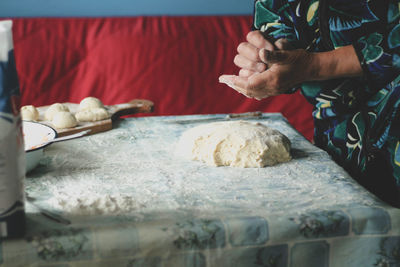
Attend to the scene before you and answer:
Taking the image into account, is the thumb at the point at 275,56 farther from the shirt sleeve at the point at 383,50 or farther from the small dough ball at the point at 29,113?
the small dough ball at the point at 29,113

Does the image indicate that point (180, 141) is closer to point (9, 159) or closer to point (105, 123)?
point (105, 123)

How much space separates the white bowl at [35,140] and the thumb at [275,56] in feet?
1.58

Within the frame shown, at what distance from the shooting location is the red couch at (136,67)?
221 cm

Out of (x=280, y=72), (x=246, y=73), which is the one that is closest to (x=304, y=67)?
(x=280, y=72)

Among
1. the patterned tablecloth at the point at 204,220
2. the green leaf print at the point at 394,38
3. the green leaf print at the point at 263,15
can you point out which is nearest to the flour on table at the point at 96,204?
the patterned tablecloth at the point at 204,220

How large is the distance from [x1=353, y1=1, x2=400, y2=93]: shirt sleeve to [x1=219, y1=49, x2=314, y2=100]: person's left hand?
0.38ft

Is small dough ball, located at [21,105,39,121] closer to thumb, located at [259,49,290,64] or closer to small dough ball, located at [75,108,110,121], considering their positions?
small dough ball, located at [75,108,110,121]

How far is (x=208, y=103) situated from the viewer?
7.47 ft

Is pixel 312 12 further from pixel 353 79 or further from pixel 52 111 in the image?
pixel 52 111

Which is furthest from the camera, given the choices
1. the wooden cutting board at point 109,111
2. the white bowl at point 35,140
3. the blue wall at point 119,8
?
the blue wall at point 119,8

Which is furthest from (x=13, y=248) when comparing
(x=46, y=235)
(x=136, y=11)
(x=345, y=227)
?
(x=136, y=11)

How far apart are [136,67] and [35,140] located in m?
1.37

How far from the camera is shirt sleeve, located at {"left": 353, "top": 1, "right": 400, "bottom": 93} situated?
908mm

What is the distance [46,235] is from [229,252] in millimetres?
274
